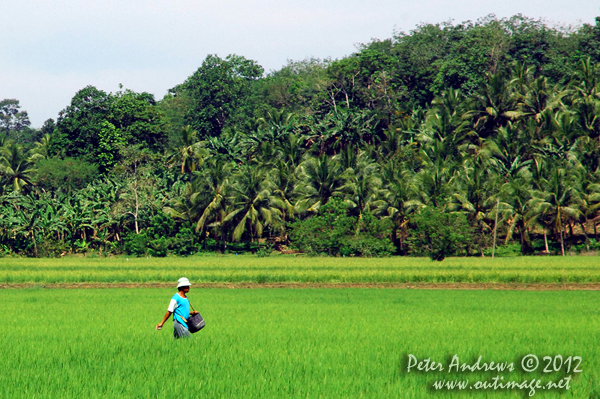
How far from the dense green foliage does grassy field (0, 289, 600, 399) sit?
29.9m

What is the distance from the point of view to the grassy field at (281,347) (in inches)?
341

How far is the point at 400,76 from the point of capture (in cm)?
7231

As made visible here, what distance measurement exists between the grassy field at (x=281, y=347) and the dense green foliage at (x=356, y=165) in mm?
29875

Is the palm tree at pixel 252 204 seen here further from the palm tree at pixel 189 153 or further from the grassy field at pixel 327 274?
the grassy field at pixel 327 274

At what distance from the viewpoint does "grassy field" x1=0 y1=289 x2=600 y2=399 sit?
8672 millimetres

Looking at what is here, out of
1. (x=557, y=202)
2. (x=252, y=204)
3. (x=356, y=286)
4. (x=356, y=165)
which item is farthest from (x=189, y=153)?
(x=356, y=286)

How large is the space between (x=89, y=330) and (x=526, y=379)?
8914 mm

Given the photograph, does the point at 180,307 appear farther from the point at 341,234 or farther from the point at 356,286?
the point at 341,234

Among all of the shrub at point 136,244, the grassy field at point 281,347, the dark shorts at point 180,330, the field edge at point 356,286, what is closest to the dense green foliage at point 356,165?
the shrub at point 136,244

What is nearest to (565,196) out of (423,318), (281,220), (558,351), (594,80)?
(594,80)

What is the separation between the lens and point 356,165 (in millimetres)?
55875

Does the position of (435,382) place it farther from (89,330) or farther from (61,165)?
(61,165)

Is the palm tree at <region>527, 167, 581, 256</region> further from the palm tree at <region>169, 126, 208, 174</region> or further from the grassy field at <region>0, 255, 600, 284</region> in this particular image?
the palm tree at <region>169, 126, 208, 174</region>

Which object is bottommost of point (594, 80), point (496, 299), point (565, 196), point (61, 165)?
point (496, 299)
